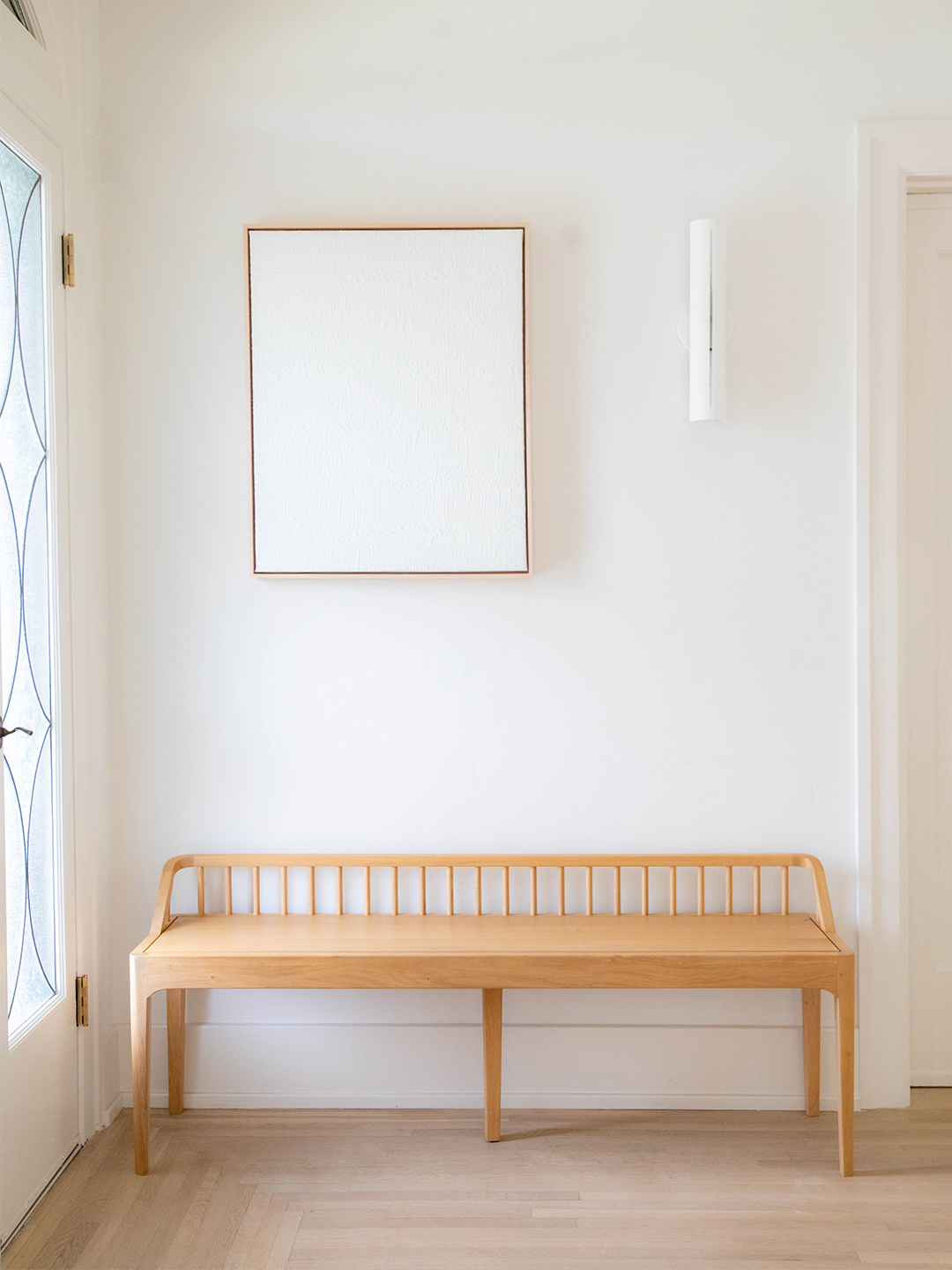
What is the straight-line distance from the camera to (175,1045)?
2.31 m

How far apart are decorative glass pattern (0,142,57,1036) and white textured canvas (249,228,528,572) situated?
1.60ft

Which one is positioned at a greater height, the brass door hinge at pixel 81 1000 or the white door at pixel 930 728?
the white door at pixel 930 728

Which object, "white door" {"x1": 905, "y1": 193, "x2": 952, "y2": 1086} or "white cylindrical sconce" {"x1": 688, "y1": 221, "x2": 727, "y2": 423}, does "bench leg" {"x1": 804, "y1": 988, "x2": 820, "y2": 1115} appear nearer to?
"white door" {"x1": 905, "y1": 193, "x2": 952, "y2": 1086}

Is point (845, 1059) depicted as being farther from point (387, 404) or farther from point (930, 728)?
point (387, 404)

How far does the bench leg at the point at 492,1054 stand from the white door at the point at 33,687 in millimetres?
967

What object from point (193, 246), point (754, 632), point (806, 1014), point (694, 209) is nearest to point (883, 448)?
point (754, 632)

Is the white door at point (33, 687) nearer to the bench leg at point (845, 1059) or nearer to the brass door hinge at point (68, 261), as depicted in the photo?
the brass door hinge at point (68, 261)

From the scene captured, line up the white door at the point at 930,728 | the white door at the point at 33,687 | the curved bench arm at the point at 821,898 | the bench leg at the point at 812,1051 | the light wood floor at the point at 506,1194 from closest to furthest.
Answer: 1. the light wood floor at the point at 506,1194
2. the white door at the point at 33,687
3. the curved bench arm at the point at 821,898
4. the bench leg at the point at 812,1051
5. the white door at the point at 930,728

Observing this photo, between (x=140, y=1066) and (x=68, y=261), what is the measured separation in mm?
1849

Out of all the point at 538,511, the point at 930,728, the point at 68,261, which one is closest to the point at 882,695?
the point at 930,728

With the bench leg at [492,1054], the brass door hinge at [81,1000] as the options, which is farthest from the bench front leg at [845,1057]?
the brass door hinge at [81,1000]

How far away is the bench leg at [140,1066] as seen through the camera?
6.73 ft

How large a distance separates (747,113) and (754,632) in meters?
1.26

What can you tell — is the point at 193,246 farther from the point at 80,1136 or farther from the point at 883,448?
the point at 80,1136
